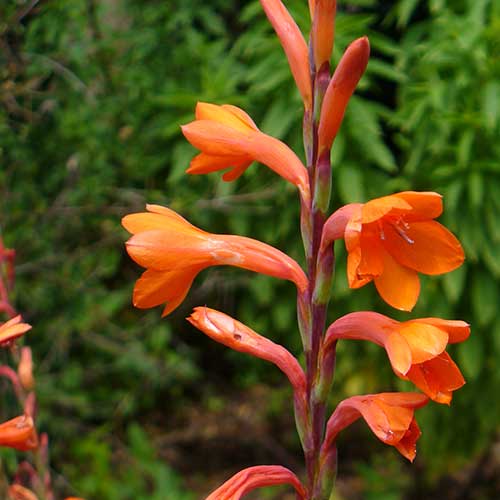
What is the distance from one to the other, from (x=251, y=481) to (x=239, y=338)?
0.21 metres

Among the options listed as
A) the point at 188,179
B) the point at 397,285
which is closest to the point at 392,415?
the point at 397,285

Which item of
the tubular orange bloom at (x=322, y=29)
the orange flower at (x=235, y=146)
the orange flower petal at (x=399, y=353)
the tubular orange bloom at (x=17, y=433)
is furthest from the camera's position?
the tubular orange bloom at (x=17, y=433)

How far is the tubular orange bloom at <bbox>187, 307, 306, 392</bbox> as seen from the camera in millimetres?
Result: 1246

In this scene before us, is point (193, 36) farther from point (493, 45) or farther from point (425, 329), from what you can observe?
point (425, 329)

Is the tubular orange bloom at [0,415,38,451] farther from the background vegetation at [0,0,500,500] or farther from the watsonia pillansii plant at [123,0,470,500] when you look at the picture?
the background vegetation at [0,0,500,500]

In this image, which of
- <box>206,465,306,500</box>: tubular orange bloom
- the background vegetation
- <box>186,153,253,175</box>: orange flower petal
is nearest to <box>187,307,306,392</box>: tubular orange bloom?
<box>206,465,306,500</box>: tubular orange bloom

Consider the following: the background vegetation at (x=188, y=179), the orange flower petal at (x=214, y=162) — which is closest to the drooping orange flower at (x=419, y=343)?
the orange flower petal at (x=214, y=162)

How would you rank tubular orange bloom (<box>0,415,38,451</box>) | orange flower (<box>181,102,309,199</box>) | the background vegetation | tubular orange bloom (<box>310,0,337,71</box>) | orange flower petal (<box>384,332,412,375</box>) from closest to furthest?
orange flower petal (<box>384,332,412,375</box>) → tubular orange bloom (<box>310,0,337,71</box>) → orange flower (<box>181,102,309,199</box>) → tubular orange bloom (<box>0,415,38,451</box>) → the background vegetation

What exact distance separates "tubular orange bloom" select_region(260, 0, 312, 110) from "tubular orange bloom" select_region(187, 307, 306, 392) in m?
0.34

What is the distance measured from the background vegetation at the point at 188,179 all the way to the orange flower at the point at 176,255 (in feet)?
6.38

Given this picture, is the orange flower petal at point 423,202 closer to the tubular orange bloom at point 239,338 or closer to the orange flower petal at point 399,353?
the orange flower petal at point 399,353

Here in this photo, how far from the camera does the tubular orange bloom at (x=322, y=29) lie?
120 cm

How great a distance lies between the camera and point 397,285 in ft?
4.09

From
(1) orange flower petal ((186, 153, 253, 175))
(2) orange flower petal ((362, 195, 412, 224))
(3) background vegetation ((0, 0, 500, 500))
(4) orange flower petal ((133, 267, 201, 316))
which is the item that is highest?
(2) orange flower petal ((362, 195, 412, 224))
